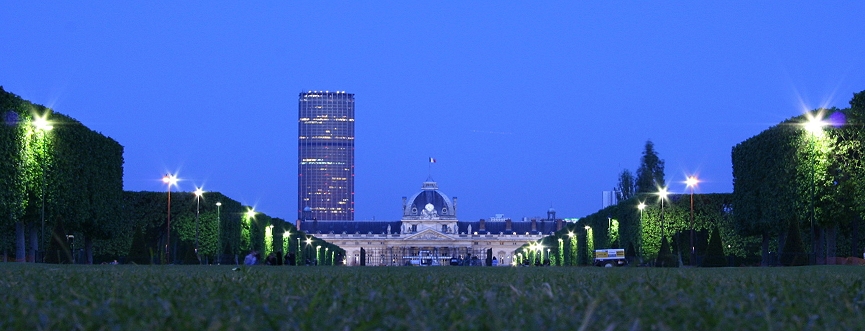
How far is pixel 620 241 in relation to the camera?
86438mm

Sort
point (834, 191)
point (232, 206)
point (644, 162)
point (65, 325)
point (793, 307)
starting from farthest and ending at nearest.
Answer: point (644, 162)
point (232, 206)
point (834, 191)
point (793, 307)
point (65, 325)

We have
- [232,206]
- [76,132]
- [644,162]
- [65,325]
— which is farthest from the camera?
[644,162]

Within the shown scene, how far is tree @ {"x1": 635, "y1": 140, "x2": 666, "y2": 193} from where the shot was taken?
116250mm

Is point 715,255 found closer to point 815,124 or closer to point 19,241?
point 815,124

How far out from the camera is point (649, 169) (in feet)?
389

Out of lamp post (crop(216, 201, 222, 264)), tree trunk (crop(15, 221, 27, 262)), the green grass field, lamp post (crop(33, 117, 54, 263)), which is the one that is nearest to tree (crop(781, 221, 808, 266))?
lamp post (crop(33, 117, 54, 263))

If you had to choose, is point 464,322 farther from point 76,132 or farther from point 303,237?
point 303,237

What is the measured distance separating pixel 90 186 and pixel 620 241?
4752 centimetres

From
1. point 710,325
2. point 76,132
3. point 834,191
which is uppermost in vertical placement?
point 76,132

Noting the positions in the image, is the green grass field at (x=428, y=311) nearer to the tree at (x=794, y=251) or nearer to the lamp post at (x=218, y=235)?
the tree at (x=794, y=251)

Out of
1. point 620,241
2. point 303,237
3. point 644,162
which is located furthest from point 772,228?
point 303,237

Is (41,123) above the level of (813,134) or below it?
above

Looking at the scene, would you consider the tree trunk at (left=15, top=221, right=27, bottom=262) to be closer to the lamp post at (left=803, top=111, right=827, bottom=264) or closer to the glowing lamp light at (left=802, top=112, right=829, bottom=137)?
the lamp post at (left=803, top=111, right=827, bottom=264)

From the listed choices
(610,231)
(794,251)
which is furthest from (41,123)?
(610,231)
